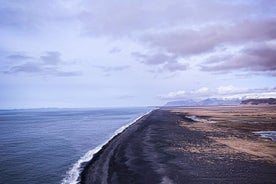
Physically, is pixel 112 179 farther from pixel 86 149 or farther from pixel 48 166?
pixel 86 149

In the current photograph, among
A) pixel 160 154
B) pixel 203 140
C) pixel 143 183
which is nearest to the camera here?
pixel 143 183

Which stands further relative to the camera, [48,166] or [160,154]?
[160,154]

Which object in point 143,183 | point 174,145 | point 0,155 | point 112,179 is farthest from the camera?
point 174,145

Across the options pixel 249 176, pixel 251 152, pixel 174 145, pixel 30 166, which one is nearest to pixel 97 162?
pixel 30 166

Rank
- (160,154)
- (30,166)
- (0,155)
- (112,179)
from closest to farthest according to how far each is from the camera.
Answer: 1. (112,179)
2. (30,166)
3. (160,154)
4. (0,155)

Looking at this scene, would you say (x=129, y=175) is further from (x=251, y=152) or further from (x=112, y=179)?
(x=251, y=152)

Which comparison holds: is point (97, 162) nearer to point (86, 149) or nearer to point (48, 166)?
point (48, 166)

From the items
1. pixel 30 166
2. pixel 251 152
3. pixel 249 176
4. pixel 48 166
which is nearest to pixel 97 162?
pixel 48 166

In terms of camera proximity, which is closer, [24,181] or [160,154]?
[24,181]

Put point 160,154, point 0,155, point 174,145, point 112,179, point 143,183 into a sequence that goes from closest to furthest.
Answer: point 143,183 < point 112,179 < point 160,154 < point 0,155 < point 174,145
